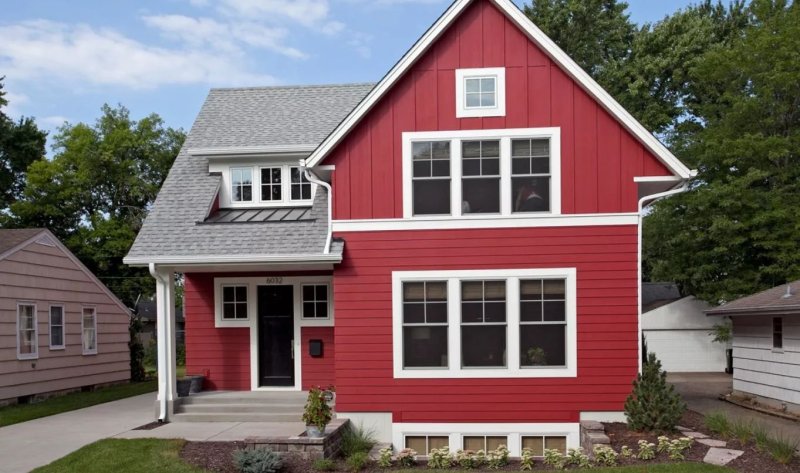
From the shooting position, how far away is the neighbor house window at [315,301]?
1448 centimetres

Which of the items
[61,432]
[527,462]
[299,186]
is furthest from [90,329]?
[527,462]

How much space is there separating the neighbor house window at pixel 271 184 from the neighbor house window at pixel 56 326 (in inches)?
299

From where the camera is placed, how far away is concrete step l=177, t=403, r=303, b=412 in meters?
13.1

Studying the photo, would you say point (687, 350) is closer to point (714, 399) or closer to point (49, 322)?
point (714, 399)

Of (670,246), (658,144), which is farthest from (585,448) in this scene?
(670,246)

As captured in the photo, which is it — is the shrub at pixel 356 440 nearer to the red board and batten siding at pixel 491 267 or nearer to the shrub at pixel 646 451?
the red board and batten siding at pixel 491 267

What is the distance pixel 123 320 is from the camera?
22.8 m

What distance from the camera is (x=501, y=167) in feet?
40.2

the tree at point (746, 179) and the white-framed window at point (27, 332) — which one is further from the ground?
the tree at point (746, 179)

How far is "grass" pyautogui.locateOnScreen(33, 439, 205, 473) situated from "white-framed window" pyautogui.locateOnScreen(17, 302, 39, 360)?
7479mm

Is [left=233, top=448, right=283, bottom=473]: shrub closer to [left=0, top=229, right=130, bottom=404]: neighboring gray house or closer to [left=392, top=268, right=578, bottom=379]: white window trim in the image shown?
[left=392, top=268, right=578, bottom=379]: white window trim

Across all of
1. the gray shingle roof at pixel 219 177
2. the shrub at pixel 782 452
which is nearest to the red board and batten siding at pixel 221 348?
the gray shingle roof at pixel 219 177

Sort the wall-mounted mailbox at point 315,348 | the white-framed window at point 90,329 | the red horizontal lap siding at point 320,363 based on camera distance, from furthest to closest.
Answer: the white-framed window at point 90,329, the red horizontal lap siding at point 320,363, the wall-mounted mailbox at point 315,348

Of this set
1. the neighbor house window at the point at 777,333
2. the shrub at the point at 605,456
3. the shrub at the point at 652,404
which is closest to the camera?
the shrub at the point at 605,456
